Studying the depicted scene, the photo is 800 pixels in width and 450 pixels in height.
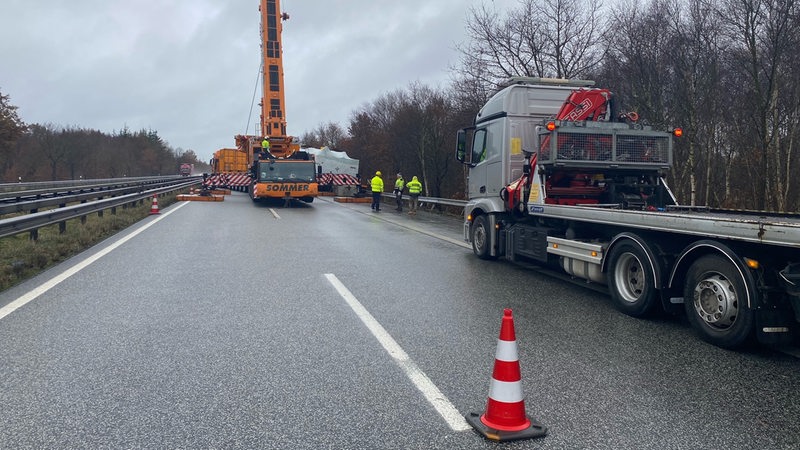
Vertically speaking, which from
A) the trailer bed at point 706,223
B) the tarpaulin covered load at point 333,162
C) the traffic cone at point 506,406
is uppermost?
the tarpaulin covered load at point 333,162

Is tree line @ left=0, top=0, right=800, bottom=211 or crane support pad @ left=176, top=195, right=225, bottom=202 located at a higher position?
tree line @ left=0, top=0, right=800, bottom=211

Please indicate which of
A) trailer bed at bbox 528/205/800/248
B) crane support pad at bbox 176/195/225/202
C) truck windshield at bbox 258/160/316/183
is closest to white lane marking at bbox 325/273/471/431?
trailer bed at bbox 528/205/800/248

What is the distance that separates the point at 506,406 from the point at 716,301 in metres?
2.91

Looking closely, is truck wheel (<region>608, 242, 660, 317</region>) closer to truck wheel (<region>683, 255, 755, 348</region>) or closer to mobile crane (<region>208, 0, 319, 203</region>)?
truck wheel (<region>683, 255, 755, 348</region>)

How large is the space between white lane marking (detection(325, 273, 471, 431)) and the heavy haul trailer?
2751 mm

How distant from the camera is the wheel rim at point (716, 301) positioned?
4980 mm

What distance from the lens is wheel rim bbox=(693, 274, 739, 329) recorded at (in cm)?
498

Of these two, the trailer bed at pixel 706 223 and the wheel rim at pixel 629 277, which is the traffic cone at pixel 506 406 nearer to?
the trailer bed at pixel 706 223

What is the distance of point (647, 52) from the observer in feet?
64.5

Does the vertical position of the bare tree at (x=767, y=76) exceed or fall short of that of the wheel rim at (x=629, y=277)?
it exceeds it

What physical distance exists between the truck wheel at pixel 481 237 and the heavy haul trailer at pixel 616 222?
28 millimetres

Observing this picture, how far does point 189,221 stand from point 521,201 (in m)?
11.2

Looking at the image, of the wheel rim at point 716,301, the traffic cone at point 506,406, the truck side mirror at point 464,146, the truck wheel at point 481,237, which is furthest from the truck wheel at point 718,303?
the truck side mirror at point 464,146

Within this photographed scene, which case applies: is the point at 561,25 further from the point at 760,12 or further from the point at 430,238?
the point at 430,238
